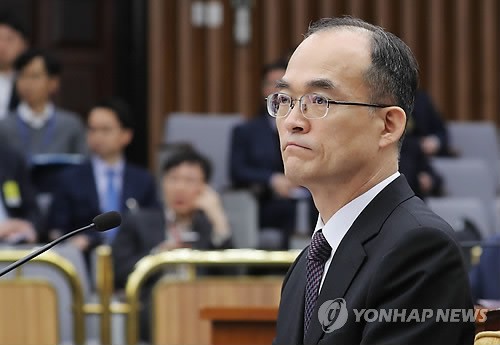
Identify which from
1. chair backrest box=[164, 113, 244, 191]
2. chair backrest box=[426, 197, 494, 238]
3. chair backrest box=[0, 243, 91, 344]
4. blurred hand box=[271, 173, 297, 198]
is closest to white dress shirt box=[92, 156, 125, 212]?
blurred hand box=[271, 173, 297, 198]

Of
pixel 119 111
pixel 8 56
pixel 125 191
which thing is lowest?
pixel 125 191

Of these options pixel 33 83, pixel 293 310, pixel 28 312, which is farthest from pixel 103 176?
pixel 293 310

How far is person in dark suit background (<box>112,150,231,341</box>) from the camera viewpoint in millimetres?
6031

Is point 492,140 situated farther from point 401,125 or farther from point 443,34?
point 401,125

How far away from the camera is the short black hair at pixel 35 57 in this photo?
24.1ft

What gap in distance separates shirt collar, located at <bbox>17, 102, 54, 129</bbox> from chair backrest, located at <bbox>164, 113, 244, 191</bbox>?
38.7 inches

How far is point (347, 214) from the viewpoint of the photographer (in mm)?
2352

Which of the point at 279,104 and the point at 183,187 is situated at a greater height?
the point at 279,104

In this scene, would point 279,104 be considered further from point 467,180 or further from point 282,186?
point 467,180

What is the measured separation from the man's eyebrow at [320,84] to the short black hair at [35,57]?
17.3ft

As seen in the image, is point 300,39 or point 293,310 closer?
point 293,310

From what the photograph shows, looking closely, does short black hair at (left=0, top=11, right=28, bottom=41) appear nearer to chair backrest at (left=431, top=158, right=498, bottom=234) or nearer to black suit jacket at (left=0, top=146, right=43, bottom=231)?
black suit jacket at (left=0, top=146, right=43, bottom=231)

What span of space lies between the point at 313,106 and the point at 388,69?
0.55 feet

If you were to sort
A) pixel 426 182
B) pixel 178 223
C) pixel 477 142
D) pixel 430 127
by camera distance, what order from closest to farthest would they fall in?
A: pixel 178 223, pixel 426 182, pixel 430 127, pixel 477 142
